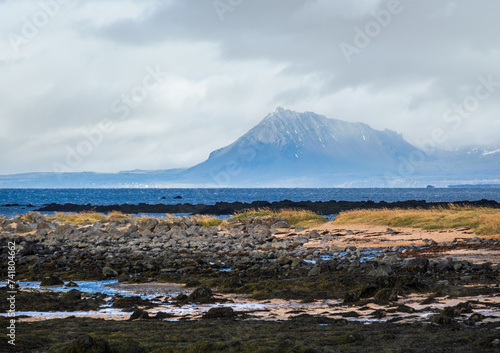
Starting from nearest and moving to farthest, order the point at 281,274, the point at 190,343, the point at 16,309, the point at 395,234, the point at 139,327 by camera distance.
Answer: the point at 190,343 → the point at 139,327 → the point at 16,309 → the point at 281,274 → the point at 395,234

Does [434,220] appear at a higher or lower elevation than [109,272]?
higher

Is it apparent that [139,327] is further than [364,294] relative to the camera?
No

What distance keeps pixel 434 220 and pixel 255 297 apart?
21.8 metres

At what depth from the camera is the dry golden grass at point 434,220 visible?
89.5 ft

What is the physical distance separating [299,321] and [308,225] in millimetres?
28419

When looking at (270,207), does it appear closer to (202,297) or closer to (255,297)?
(255,297)

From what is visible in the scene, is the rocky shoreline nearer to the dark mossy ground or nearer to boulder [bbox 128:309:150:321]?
Answer: boulder [bbox 128:309:150:321]

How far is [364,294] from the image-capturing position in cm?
1223

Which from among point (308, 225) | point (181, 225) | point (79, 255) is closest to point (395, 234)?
point (308, 225)

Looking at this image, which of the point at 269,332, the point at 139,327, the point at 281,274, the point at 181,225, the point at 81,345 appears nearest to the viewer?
the point at 81,345

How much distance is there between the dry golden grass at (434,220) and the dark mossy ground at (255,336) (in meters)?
20.1

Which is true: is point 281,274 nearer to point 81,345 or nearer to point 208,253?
point 208,253

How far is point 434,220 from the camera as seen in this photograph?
3219cm

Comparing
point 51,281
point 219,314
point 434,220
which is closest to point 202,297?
point 219,314
